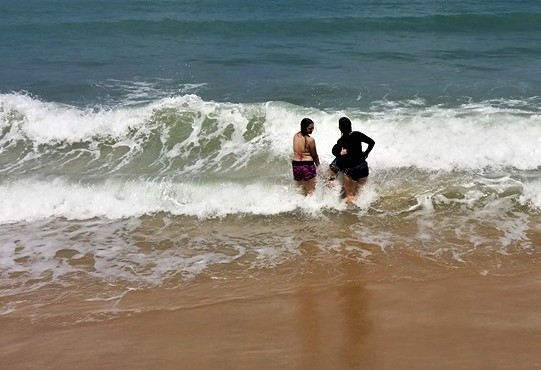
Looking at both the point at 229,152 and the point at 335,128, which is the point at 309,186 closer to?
the point at 229,152

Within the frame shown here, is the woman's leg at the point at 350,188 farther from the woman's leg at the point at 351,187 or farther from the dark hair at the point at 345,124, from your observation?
the dark hair at the point at 345,124

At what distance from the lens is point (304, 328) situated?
4.77m

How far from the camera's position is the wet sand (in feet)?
14.2

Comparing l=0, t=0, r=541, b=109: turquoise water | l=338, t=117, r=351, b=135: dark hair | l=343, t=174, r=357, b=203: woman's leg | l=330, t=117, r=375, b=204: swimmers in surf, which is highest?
l=0, t=0, r=541, b=109: turquoise water

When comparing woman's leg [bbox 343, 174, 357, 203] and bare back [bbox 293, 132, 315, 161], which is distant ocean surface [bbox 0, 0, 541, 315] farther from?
bare back [bbox 293, 132, 315, 161]

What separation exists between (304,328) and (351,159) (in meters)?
2.92

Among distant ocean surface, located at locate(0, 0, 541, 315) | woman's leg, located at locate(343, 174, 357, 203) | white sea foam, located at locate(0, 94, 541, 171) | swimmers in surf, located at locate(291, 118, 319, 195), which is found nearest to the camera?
distant ocean surface, located at locate(0, 0, 541, 315)

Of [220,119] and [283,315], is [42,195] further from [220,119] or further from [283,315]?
[283,315]

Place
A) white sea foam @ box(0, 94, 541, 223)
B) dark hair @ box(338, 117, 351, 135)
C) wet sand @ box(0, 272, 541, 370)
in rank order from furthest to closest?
white sea foam @ box(0, 94, 541, 223)
dark hair @ box(338, 117, 351, 135)
wet sand @ box(0, 272, 541, 370)

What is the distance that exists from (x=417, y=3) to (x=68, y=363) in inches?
908

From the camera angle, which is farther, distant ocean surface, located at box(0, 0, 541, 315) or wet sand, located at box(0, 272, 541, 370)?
distant ocean surface, located at box(0, 0, 541, 315)

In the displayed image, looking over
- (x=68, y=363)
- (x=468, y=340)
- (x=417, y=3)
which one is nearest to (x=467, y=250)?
(x=468, y=340)

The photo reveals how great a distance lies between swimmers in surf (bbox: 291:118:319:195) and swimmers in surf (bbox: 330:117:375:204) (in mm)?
259

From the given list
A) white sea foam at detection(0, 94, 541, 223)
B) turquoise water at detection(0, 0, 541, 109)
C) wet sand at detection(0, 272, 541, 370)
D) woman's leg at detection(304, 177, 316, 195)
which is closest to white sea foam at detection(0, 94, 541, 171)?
white sea foam at detection(0, 94, 541, 223)
